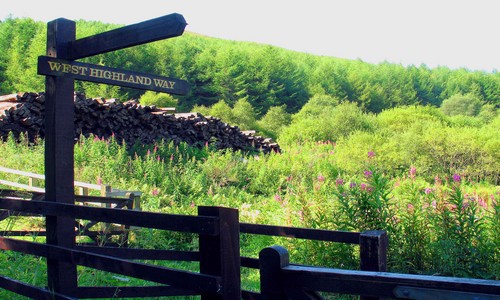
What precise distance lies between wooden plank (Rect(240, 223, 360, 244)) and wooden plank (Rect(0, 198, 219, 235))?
3.57ft

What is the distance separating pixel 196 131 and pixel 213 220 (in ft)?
53.2

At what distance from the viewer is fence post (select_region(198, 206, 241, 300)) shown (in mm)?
2801

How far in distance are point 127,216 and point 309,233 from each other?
1.39m

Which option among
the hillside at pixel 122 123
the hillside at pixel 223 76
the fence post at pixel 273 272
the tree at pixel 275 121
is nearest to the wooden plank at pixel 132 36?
the fence post at pixel 273 272

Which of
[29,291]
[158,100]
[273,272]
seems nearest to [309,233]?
[273,272]

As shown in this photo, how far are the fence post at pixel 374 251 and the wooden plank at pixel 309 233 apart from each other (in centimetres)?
59

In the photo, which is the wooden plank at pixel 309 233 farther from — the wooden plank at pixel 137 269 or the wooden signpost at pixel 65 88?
the wooden signpost at pixel 65 88

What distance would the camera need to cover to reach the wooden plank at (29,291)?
12.3 feet

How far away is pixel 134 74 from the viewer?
4477 millimetres

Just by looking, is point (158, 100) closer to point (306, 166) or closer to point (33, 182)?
point (306, 166)

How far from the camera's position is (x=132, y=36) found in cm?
411

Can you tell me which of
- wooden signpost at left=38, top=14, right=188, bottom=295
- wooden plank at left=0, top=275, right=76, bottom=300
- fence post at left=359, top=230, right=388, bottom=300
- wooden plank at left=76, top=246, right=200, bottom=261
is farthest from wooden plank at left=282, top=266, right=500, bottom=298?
wooden signpost at left=38, top=14, right=188, bottom=295

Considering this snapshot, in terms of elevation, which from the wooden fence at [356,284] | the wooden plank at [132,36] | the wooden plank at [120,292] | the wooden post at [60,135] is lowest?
the wooden plank at [120,292]

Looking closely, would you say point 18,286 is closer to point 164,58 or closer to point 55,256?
point 55,256
